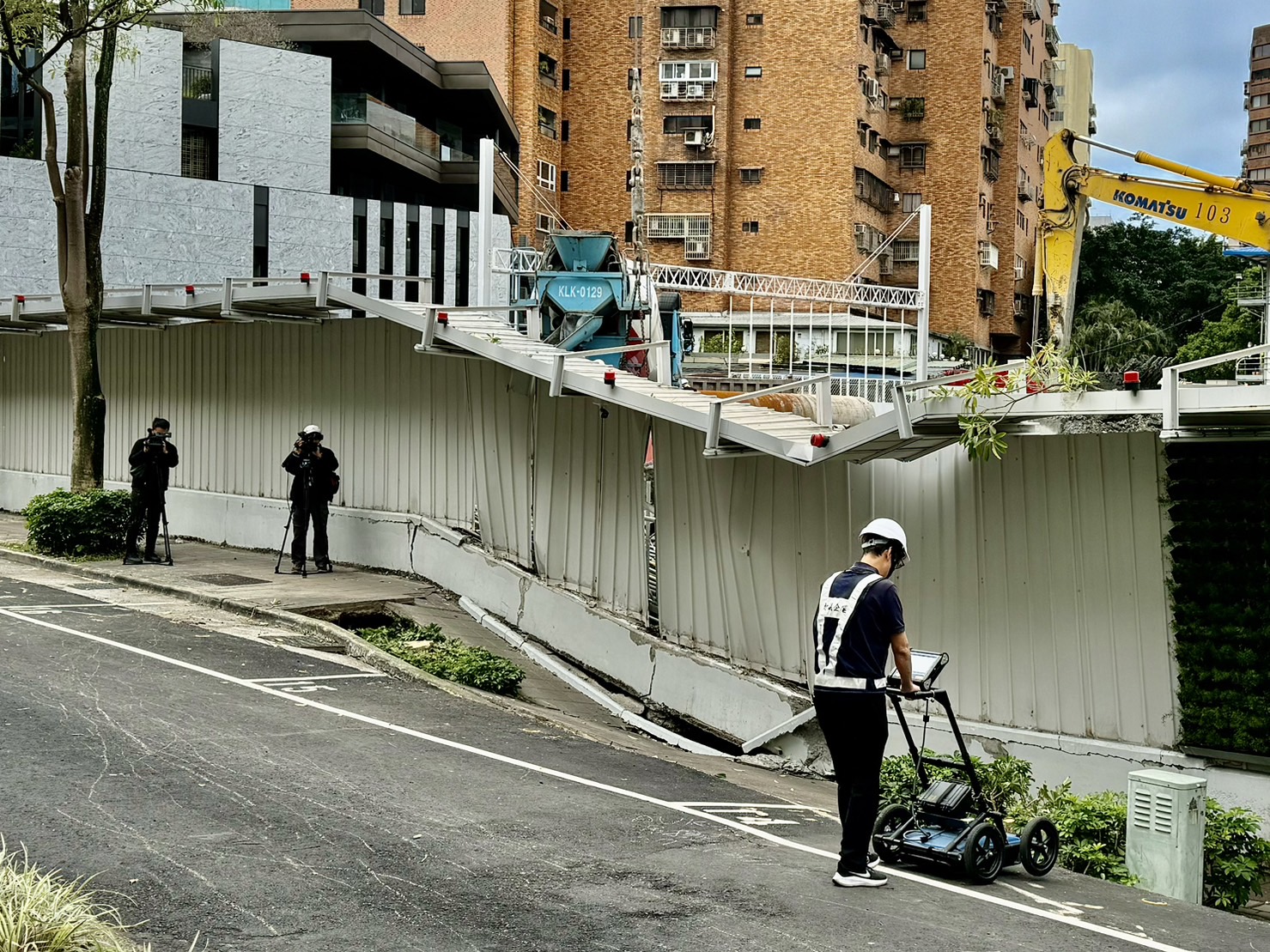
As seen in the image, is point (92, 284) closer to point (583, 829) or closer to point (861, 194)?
point (583, 829)

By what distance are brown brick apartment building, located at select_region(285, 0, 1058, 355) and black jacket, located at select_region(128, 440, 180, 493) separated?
155ft

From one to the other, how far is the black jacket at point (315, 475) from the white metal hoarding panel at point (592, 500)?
289cm

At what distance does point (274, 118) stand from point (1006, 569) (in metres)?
33.5

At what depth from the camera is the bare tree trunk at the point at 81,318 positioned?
2055 centimetres

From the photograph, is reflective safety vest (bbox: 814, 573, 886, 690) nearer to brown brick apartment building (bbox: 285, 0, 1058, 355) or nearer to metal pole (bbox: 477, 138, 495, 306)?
metal pole (bbox: 477, 138, 495, 306)

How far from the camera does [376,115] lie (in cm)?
4375

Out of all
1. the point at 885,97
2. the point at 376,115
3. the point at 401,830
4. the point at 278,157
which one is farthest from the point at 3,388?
the point at 885,97

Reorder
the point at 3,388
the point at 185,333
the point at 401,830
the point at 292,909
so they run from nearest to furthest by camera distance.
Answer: the point at 292,909, the point at 401,830, the point at 185,333, the point at 3,388

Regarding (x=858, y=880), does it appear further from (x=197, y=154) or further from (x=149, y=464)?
(x=197, y=154)

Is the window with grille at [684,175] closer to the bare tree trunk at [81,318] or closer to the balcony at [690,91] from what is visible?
the balcony at [690,91]

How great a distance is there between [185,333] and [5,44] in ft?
16.5

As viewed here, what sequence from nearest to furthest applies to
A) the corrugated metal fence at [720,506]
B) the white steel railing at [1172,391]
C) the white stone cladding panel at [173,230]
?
the white steel railing at [1172,391], the corrugated metal fence at [720,506], the white stone cladding panel at [173,230]

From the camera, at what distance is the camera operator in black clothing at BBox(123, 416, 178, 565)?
18359 mm

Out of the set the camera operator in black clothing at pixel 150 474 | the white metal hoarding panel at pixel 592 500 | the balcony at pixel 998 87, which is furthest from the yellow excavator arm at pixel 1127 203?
the balcony at pixel 998 87
